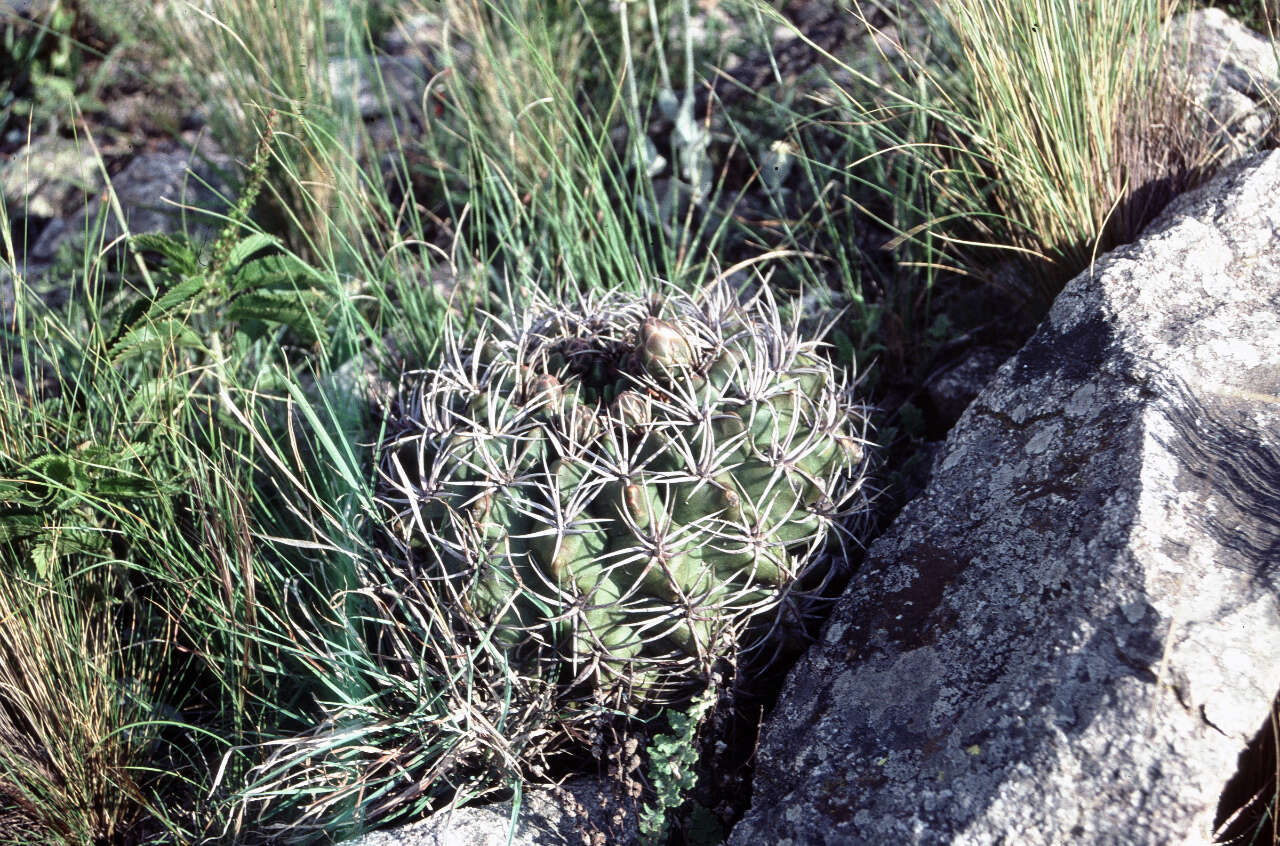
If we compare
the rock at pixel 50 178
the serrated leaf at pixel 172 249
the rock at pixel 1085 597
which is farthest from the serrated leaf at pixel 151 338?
the rock at pixel 50 178

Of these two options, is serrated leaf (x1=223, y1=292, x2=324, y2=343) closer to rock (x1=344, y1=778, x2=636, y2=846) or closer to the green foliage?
rock (x1=344, y1=778, x2=636, y2=846)

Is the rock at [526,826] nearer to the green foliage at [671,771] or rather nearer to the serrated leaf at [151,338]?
the green foliage at [671,771]

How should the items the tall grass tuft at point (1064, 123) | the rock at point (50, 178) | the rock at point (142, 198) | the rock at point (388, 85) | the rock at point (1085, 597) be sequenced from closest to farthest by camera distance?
the rock at point (1085, 597) < the tall grass tuft at point (1064, 123) < the rock at point (142, 198) < the rock at point (388, 85) < the rock at point (50, 178)

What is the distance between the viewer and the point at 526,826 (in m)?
1.55

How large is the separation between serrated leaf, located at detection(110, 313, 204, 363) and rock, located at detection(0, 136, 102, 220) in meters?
1.78

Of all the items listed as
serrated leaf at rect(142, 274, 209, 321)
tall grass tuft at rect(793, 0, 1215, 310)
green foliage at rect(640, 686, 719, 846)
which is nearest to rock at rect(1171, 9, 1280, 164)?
tall grass tuft at rect(793, 0, 1215, 310)

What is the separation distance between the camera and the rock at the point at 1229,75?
2.17 metres

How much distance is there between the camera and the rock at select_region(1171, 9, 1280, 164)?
217 centimetres

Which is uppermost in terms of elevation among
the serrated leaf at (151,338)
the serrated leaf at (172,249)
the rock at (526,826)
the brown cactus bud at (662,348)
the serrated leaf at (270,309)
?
the serrated leaf at (172,249)

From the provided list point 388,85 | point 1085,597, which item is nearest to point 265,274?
point 388,85

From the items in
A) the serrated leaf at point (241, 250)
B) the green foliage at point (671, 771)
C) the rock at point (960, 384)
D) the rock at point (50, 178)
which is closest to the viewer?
the green foliage at point (671, 771)

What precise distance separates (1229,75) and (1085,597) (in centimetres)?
170

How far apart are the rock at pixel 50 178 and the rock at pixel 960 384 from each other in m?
3.02

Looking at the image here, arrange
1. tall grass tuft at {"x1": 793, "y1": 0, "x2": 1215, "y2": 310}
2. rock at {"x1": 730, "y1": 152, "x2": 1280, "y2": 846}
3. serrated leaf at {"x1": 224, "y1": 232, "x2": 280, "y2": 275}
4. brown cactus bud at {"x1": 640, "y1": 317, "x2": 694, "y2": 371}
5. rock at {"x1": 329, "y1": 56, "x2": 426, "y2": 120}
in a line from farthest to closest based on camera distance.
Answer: rock at {"x1": 329, "y1": 56, "x2": 426, "y2": 120}
serrated leaf at {"x1": 224, "y1": 232, "x2": 280, "y2": 275}
tall grass tuft at {"x1": 793, "y1": 0, "x2": 1215, "y2": 310}
brown cactus bud at {"x1": 640, "y1": 317, "x2": 694, "y2": 371}
rock at {"x1": 730, "y1": 152, "x2": 1280, "y2": 846}
